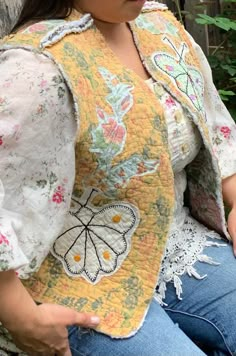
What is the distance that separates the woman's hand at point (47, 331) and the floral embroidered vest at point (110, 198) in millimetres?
86

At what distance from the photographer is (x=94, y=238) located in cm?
148

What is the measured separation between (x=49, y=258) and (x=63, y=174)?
19cm

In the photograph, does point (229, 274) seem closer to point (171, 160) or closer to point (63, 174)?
point (171, 160)

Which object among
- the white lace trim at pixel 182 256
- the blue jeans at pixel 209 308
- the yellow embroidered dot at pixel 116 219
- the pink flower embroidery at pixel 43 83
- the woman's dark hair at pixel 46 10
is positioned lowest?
the blue jeans at pixel 209 308

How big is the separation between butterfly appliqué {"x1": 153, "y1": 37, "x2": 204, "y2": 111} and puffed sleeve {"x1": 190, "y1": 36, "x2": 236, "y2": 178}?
8 centimetres

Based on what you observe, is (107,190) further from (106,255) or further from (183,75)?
(183,75)

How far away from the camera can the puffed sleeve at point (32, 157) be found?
1296mm

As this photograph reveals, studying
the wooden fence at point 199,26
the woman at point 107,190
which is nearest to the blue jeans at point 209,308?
the woman at point 107,190

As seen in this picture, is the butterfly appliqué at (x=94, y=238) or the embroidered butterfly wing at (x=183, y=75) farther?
the embroidered butterfly wing at (x=183, y=75)

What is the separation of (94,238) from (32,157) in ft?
0.78

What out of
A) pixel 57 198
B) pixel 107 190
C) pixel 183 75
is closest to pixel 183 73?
pixel 183 75

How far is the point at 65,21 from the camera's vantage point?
4.93ft

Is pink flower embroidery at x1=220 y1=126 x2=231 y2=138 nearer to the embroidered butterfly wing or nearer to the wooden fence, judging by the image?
the embroidered butterfly wing

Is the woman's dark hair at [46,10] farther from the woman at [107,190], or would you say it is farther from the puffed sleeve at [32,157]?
the puffed sleeve at [32,157]
